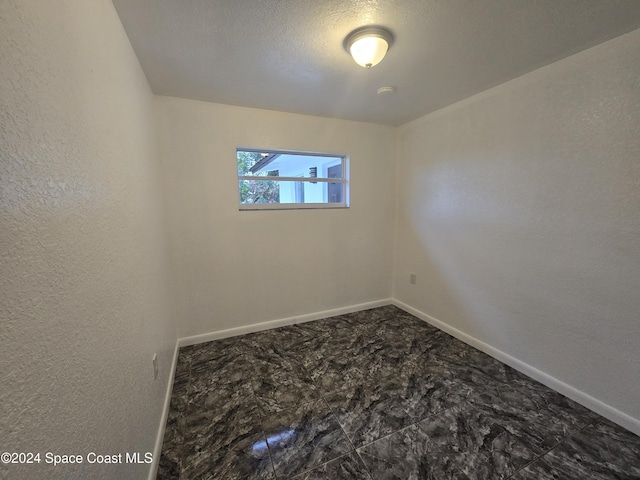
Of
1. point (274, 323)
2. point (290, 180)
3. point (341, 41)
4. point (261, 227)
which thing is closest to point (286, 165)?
point (290, 180)

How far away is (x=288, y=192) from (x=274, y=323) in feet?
4.90

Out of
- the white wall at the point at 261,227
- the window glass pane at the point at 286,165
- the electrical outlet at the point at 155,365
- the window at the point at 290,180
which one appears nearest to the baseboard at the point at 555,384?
the white wall at the point at 261,227

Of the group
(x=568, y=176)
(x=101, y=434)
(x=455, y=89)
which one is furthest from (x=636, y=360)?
(x=101, y=434)

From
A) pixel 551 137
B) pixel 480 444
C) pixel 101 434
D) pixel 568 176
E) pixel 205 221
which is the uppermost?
pixel 551 137

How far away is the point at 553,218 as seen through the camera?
1.81 metres

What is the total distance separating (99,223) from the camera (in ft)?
2.95

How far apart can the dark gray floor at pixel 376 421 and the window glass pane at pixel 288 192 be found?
154cm

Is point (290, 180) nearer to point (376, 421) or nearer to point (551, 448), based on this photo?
point (376, 421)

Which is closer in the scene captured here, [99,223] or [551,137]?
[99,223]

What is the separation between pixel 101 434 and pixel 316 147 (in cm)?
269

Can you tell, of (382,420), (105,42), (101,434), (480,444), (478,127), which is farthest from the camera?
(478,127)

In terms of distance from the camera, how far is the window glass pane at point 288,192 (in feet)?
8.69

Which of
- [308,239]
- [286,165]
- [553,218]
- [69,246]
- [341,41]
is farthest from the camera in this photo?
[286,165]

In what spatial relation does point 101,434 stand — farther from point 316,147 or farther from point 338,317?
point 316,147
